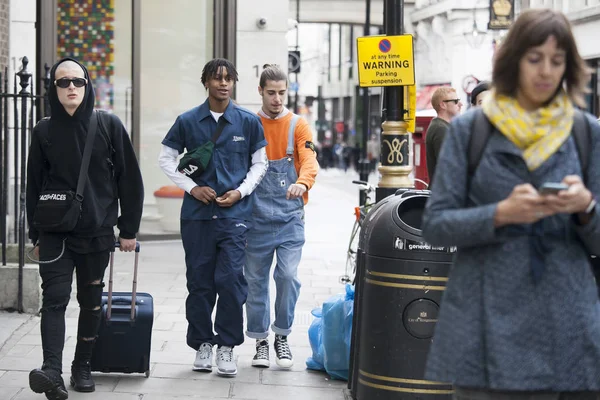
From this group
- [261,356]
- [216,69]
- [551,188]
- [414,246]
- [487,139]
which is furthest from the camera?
[261,356]

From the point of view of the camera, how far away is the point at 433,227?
3.21 m

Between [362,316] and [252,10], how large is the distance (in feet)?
31.5

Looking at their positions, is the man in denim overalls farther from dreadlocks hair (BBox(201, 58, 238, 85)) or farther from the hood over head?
the hood over head

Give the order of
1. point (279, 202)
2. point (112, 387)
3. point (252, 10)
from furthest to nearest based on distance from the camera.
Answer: point (252, 10)
point (279, 202)
point (112, 387)

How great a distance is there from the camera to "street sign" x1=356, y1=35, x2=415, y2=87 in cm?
810

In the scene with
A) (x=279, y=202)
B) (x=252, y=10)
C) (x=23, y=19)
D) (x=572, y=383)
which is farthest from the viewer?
(x=252, y=10)

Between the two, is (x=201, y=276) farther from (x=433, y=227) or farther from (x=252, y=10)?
(x=252, y=10)

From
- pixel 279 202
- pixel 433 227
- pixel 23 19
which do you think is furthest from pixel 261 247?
pixel 23 19

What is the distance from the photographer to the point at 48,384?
570 cm

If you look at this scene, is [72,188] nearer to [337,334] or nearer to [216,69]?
[216,69]

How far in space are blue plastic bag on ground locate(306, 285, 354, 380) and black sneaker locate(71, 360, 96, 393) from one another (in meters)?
1.39

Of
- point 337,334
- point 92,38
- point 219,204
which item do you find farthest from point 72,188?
point 92,38

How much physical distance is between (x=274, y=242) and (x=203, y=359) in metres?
0.83

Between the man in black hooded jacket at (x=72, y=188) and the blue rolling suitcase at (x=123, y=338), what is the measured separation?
278 millimetres
